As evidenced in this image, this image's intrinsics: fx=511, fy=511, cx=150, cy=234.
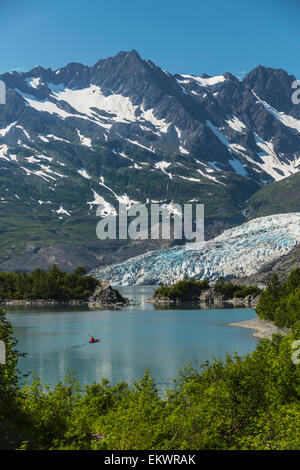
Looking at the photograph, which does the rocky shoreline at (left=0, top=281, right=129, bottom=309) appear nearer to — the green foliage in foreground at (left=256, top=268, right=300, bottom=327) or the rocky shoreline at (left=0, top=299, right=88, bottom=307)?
the rocky shoreline at (left=0, top=299, right=88, bottom=307)

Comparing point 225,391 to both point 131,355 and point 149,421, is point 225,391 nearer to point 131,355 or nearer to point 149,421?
point 149,421

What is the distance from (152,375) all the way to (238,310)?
82.5 m

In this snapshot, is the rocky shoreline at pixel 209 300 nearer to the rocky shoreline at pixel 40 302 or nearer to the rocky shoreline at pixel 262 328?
the rocky shoreline at pixel 40 302

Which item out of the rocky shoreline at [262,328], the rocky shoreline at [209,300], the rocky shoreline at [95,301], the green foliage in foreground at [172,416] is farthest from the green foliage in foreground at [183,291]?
the green foliage in foreground at [172,416]

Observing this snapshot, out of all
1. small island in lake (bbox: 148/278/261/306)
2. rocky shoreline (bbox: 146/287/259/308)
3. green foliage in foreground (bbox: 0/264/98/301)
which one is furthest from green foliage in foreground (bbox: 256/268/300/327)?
green foliage in foreground (bbox: 0/264/98/301)

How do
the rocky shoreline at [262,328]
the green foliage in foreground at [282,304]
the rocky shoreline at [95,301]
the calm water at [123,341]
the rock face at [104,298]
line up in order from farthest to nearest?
the rock face at [104,298] < the rocky shoreline at [95,301] < the rocky shoreline at [262,328] < the green foliage in foreground at [282,304] < the calm water at [123,341]

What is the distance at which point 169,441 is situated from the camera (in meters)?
19.2

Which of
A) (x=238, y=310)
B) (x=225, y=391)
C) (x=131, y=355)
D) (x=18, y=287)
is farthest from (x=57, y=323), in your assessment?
(x=225, y=391)

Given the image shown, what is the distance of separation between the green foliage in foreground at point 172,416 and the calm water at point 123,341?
48.2 ft

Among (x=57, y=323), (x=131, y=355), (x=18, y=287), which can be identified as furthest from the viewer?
(x=18, y=287)

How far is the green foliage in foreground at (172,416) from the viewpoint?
62.3 feet

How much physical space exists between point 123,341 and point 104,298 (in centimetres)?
7698

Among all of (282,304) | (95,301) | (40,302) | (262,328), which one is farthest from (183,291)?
(282,304)

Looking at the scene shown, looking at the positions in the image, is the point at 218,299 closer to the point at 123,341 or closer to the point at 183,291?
the point at 183,291
